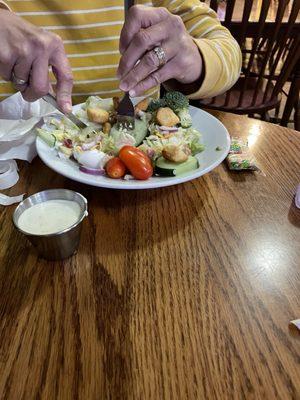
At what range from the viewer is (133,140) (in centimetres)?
89

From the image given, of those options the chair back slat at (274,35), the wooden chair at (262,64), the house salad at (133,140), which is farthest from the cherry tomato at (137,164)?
the chair back slat at (274,35)

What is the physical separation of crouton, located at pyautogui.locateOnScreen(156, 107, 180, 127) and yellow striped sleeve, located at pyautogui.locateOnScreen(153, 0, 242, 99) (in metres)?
0.18

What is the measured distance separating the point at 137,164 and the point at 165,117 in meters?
0.23

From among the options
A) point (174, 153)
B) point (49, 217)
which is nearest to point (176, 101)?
point (174, 153)

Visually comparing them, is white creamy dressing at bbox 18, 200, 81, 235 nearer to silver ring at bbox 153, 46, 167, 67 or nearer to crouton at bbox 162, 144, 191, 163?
crouton at bbox 162, 144, 191, 163

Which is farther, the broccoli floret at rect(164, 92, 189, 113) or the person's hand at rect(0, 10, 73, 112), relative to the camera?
the broccoli floret at rect(164, 92, 189, 113)

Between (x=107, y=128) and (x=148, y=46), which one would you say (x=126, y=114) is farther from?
(x=148, y=46)

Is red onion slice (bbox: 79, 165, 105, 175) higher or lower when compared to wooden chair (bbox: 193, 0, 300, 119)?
higher

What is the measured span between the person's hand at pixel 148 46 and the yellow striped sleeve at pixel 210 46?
0.40 ft

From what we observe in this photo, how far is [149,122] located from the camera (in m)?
0.98

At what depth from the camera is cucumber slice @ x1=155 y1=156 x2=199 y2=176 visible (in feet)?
2.63

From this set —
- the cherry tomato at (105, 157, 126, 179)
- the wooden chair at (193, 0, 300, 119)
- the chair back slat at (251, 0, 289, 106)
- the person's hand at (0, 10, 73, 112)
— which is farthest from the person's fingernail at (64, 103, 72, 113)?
the chair back slat at (251, 0, 289, 106)

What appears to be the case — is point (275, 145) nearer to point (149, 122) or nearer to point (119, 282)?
point (149, 122)

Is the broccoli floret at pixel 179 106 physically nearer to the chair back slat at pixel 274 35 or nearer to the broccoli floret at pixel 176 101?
the broccoli floret at pixel 176 101
